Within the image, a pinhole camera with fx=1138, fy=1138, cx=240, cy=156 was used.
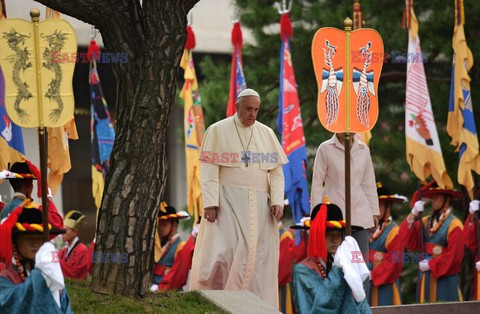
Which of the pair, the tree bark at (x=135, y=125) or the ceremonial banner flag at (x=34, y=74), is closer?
the ceremonial banner flag at (x=34, y=74)

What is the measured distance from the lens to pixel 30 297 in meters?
6.57

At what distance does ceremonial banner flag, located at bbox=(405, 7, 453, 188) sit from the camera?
1204 centimetres

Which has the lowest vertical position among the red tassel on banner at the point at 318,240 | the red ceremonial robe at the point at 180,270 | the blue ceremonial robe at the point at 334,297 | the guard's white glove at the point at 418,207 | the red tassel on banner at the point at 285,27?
the red ceremonial robe at the point at 180,270

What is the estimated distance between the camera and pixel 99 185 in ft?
45.0

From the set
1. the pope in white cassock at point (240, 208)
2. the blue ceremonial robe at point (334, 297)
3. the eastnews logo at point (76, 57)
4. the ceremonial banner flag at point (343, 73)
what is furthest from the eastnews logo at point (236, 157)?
the blue ceremonial robe at point (334, 297)

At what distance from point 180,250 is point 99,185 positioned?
158 centimetres

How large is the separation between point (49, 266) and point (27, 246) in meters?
0.49

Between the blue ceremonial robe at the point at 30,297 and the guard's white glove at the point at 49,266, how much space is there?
0.14 ft

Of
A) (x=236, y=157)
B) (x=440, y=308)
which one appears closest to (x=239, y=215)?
(x=236, y=157)

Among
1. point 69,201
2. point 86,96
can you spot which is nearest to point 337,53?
point 86,96

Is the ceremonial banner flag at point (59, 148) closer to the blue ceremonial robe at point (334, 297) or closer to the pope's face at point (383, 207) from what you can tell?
the pope's face at point (383, 207)

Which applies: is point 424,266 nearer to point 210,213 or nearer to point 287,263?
point 287,263

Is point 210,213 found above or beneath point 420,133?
beneath

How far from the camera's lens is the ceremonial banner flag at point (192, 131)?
43.4 ft
